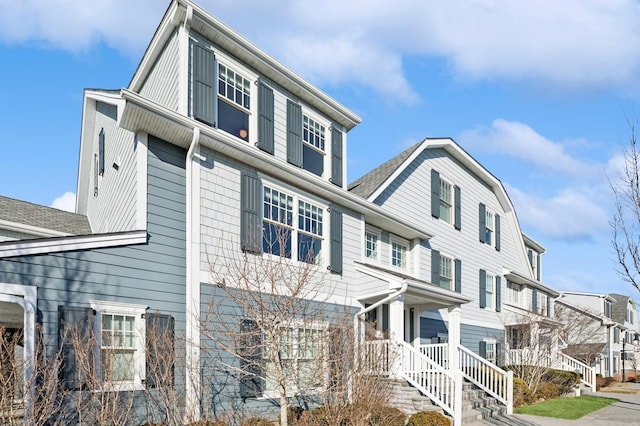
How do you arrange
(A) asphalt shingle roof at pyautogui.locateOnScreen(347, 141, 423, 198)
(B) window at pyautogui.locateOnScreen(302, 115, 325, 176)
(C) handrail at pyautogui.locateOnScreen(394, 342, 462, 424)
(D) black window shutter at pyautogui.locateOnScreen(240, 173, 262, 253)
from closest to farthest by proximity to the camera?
(D) black window shutter at pyautogui.locateOnScreen(240, 173, 262, 253), (C) handrail at pyautogui.locateOnScreen(394, 342, 462, 424), (B) window at pyautogui.locateOnScreen(302, 115, 325, 176), (A) asphalt shingle roof at pyautogui.locateOnScreen(347, 141, 423, 198)

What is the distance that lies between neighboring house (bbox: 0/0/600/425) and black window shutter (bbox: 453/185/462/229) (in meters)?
3.39

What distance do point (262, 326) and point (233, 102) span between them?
5.11m

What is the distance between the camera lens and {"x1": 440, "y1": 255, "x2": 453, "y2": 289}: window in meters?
21.1

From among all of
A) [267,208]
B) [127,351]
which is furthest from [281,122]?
[127,351]

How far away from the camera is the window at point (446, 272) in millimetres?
21125

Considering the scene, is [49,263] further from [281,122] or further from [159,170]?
[281,122]

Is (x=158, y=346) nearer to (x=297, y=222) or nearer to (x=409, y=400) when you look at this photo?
(x=297, y=222)

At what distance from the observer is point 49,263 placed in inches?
355

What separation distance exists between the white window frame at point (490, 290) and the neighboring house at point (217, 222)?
5774 millimetres

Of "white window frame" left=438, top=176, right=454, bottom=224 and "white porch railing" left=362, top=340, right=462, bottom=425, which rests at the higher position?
"white window frame" left=438, top=176, right=454, bottom=224

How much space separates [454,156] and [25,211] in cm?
1512

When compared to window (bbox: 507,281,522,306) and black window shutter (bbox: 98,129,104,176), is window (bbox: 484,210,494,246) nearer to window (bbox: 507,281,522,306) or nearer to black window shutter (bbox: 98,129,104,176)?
window (bbox: 507,281,522,306)

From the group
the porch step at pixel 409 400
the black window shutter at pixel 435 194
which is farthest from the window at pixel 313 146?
the black window shutter at pixel 435 194

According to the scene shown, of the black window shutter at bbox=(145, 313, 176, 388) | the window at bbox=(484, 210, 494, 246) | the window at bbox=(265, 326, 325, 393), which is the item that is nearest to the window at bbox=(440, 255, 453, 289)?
the window at bbox=(484, 210, 494, 246)
